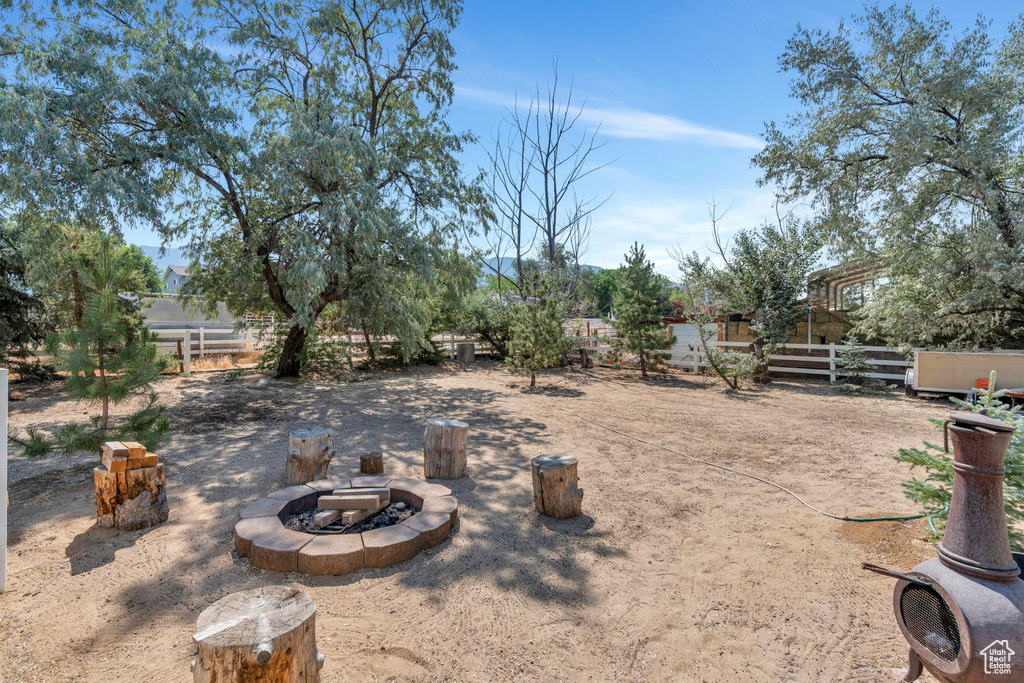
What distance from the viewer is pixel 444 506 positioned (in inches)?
141

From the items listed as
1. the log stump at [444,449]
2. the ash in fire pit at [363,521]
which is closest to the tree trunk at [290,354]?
the log stump at [444,449]

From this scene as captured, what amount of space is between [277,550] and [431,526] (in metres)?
0.92

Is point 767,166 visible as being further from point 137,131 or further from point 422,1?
point 137,131

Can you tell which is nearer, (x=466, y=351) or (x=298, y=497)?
(x=298, y=497)

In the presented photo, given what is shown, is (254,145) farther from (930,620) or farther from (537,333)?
(930,620)

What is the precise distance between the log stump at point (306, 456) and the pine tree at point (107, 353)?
1.12 metres

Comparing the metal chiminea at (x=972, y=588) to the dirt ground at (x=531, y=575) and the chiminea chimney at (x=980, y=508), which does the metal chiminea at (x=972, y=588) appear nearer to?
the chiminea chimney at (x=980, y=508)

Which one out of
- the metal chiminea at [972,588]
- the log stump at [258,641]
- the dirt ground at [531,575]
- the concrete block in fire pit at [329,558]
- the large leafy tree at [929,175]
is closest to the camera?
the log stump at [258,641]

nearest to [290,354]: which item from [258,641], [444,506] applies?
[444,506]

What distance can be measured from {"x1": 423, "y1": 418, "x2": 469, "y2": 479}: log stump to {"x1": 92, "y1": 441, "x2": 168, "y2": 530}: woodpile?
215cm

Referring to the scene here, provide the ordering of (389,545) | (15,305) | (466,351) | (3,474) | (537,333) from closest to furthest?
(3,474), (389,545), (15,305), (537,333), (466,351)

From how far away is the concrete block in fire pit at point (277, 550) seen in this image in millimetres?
2859

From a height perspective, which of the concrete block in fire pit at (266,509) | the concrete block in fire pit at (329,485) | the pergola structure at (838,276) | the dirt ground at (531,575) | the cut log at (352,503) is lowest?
the dirt ground at (531,575)

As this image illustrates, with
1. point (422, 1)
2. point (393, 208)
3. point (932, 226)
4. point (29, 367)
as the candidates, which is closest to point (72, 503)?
point (393, 208)
